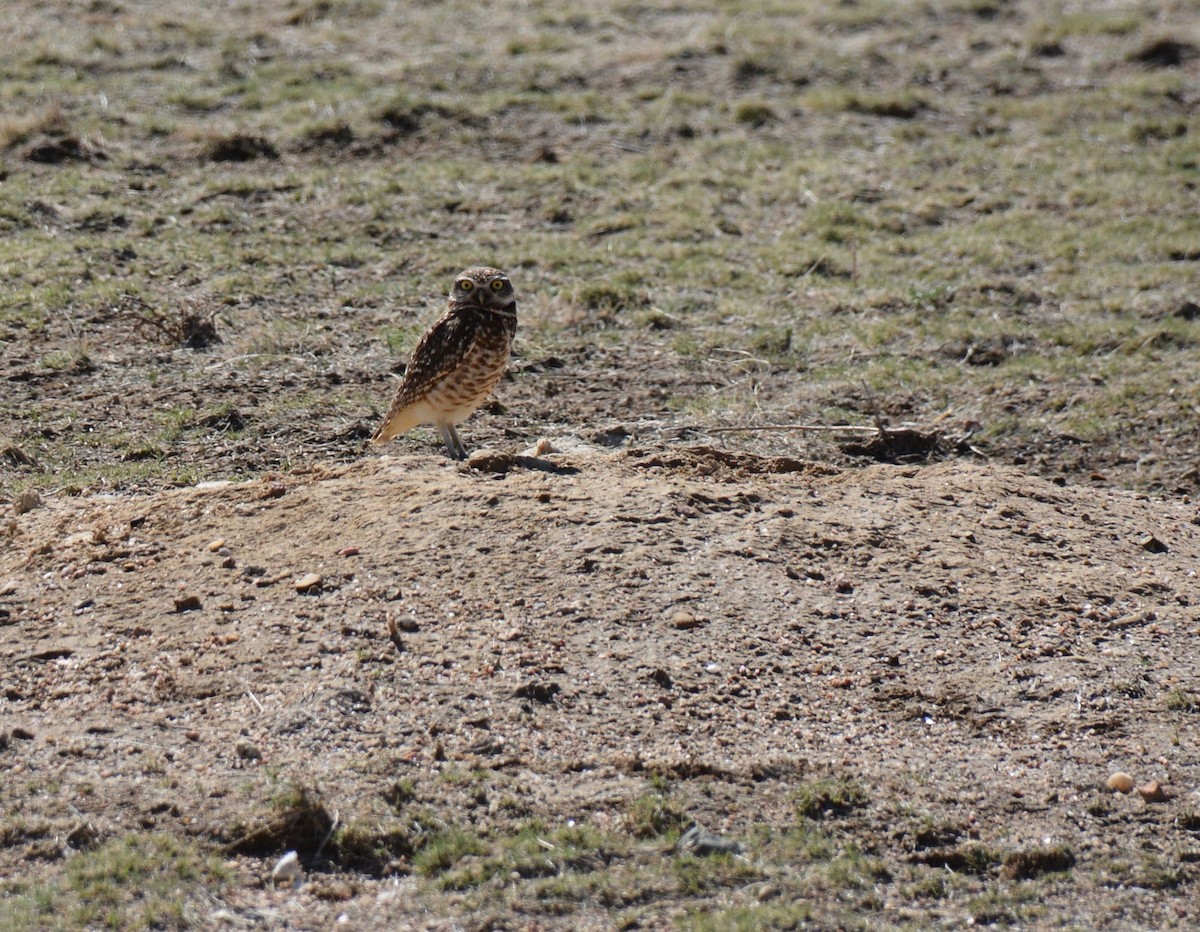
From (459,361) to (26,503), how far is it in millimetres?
1901

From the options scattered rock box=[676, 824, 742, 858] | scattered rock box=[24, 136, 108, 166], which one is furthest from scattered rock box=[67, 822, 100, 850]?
scattered rock box=[24, 136, 108, 166]

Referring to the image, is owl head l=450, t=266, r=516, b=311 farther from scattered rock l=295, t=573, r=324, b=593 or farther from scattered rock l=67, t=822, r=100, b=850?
scattered rock l=67, t=822, r=100, b=850

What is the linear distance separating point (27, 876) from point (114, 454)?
11.1 feet

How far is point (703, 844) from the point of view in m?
4.63

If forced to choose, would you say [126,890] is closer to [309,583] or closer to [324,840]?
[324,840]

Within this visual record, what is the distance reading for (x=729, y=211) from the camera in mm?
11594

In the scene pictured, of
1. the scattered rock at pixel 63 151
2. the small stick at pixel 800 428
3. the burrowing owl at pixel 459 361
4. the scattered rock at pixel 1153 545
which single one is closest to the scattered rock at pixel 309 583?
the burrowing owl at pixel 459 361

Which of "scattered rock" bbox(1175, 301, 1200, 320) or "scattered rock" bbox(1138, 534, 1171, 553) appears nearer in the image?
"scattered rock" bbox(1138, 534, 1171, 553)

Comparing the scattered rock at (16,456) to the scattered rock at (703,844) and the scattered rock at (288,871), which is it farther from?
the scattered rock at (703,844)

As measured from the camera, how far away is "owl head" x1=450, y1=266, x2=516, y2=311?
25.0 feet

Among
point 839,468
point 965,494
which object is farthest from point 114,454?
point 965,494

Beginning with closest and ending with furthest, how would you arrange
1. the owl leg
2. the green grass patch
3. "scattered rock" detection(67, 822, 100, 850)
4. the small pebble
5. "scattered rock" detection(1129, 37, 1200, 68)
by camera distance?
the green grass patch, "scattered rock" detection(67, 822, 100, 850), the small pebble, the owl leg, "scattered rock" detection(1129, 37, 1200, 68)

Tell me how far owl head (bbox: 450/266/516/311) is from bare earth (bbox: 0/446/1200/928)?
3.26ft

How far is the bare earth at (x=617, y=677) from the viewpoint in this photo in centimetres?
461
